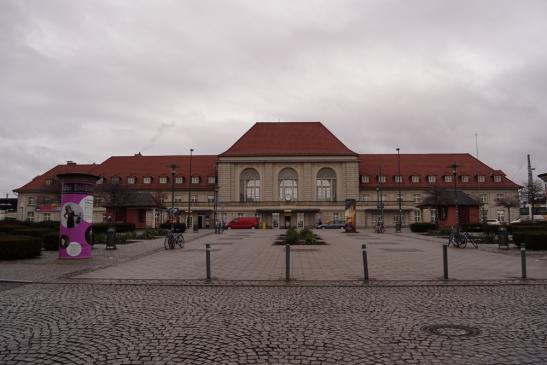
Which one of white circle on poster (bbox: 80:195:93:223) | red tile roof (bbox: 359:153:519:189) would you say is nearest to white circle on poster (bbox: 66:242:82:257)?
white circle on poster (bbox: 80:195:93:223)

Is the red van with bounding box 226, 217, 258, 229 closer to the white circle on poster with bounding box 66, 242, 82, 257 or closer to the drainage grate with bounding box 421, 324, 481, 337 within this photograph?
the white circle on poster with bounding box 66, 242, 82, 257

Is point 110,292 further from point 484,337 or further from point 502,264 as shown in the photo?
point 502,264

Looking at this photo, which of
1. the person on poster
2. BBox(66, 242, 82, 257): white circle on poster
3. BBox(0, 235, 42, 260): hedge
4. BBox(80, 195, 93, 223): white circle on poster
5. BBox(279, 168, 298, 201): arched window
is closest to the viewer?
BBox(0, 235, 42, 260): hedge

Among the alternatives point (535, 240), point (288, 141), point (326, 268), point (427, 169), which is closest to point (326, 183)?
point (288, 141)

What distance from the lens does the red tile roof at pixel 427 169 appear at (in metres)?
84.5

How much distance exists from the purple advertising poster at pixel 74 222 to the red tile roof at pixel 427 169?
6898cm

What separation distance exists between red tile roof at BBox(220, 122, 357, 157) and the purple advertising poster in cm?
6075

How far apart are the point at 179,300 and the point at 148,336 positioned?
332cm

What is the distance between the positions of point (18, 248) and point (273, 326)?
1568 cm

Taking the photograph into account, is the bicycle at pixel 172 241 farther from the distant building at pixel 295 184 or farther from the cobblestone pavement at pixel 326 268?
the distant building at pixel 295 184

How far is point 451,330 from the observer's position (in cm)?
736

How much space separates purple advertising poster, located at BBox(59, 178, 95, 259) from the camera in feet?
64.6

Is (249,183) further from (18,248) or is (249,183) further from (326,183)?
(18,248)

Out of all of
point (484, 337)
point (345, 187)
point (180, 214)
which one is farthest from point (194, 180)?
point (484, 337)
